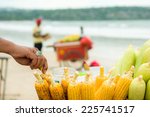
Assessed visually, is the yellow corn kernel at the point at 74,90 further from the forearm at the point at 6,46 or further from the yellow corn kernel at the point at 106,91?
the forearm at the point at 6,46

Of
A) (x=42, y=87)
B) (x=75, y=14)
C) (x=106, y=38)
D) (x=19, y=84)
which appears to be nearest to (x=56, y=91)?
(x=42, y=87)

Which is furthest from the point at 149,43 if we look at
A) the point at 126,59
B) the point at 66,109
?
the point at 66,109

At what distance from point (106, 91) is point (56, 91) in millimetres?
226

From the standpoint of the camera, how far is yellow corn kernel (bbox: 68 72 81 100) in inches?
71.2

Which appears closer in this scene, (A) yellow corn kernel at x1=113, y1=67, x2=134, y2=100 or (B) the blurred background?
(A) yellow corn kernel at x1=113, y1=67, x2=134, y2=100

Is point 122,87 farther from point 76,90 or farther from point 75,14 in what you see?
point 75,14

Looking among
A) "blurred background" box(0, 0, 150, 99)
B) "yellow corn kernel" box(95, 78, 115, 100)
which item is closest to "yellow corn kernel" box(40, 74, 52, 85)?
"yellow corn kernel" box(95, 78, 115, 100)

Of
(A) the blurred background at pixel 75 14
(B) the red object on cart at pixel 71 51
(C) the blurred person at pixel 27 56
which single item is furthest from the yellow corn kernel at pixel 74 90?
(A) the blurred background at pixel 75 14

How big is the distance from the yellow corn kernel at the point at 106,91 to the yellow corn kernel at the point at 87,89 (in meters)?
0.06

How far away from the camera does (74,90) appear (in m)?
1.81

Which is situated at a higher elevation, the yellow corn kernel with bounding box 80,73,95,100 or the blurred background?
the yellow corn kernel with bounding box 80,73,95,100

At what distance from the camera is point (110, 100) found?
1.81 m

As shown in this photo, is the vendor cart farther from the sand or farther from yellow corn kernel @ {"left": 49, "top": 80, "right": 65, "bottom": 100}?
yellow corn kernel @ {"left": 49, "top": 80, "right": 65, "bottom": 100}

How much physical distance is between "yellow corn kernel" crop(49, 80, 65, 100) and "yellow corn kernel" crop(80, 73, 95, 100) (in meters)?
0.10
